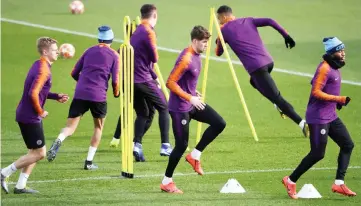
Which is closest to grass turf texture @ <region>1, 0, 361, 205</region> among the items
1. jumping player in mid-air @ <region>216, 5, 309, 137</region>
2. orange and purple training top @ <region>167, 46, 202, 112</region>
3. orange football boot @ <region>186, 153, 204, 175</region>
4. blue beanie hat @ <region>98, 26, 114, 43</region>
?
orange football boot @ <region>186, 153, 204, 175</region>

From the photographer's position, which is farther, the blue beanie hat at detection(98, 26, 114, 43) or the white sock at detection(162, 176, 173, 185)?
the blue beanie hat at detection(98, 26, 114, 43)

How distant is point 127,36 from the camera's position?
1766 centimetres

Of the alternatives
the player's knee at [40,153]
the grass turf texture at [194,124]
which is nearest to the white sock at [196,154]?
the grass turf texture at [194,124]

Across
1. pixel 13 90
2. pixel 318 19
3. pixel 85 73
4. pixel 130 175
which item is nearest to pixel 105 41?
pixel 85 73

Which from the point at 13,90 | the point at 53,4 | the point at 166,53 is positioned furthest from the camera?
the point at 53,4

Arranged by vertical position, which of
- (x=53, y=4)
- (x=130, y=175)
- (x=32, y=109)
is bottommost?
(x=53, y=4)

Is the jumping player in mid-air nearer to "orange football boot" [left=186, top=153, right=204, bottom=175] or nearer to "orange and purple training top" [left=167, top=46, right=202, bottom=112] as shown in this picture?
"orange football boot" [left=186, top=153, right=204, bottom=175]

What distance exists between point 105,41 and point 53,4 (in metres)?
17.2

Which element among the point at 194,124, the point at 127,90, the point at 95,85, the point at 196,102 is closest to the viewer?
the point at 196,102

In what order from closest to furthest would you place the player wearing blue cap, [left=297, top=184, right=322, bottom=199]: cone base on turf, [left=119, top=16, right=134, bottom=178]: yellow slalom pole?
[left=297, top=184, right=322, bottom=199]: cone base on turf, [left=119, top=16, right=134, bottom=178]: yellow slalom pole, the player wearing blue cap

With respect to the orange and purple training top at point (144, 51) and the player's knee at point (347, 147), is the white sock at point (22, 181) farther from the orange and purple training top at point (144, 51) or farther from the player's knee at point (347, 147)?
the player's knee at point (347, 147)

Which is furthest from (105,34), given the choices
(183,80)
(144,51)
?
(183,80)

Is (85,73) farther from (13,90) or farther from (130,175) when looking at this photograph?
(13,90)

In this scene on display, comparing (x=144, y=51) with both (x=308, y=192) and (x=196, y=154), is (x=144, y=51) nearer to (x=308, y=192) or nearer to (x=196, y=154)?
(x=196, y=154)
